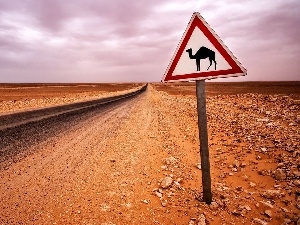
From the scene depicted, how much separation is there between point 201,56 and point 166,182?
7.19ft

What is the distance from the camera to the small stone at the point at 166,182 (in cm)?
396

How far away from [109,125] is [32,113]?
169 inches

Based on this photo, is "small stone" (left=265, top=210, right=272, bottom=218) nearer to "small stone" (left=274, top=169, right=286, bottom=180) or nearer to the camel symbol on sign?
"small stone" (left=274, top=169, right=286, bottom=180)

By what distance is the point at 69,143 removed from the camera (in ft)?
21.4

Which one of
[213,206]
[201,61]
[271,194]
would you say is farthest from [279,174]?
[201,61]

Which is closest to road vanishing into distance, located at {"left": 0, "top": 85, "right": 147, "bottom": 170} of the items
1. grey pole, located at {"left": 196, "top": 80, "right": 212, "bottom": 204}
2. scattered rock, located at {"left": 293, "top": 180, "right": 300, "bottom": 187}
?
grey pole, located at {"left": 196, "top": 80, "right": 212, "bottom": 204}

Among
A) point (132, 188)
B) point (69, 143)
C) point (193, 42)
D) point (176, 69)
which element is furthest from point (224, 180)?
point (69, 143)

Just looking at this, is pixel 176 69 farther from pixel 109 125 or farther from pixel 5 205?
pixel 109 125

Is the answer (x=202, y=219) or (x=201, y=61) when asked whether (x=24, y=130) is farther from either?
(x=201, y=61)

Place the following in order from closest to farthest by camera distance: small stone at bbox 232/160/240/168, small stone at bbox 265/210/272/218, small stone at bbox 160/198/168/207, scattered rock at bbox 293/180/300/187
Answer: small stone at bbox 265/210/272/218 < small stone at bbox 160/198/168/207 < scattered rock at bbox 293/180/300/187 < small stone at bbox 232/160/240/168

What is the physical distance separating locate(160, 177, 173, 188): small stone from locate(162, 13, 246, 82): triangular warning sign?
1803 millimetres

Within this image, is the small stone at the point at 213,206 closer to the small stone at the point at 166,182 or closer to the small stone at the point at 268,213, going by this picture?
the small stone at the point at 268,213

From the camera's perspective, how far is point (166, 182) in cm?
404

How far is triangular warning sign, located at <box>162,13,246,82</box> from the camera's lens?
2.85 metres
